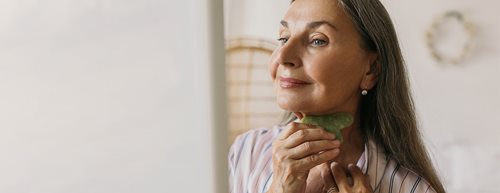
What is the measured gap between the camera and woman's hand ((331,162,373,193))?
0.53m

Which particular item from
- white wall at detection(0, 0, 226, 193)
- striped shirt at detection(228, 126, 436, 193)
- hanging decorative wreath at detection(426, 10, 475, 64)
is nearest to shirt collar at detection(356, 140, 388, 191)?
striped shirt at detection(228, 126, 436, 193)

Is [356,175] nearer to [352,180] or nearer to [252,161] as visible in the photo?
[352,180]

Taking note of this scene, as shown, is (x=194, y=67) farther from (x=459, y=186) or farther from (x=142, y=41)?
(x=459, y=186)

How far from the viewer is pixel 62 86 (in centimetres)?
21

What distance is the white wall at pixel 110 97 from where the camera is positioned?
20 cm

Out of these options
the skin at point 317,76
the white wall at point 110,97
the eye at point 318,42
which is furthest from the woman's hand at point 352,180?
the white wall at point 110,97

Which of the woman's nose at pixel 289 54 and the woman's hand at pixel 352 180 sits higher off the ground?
the woman's nose at pixel 289 54

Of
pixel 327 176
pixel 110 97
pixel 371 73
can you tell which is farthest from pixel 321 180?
pixel 110 97

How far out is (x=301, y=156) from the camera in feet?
1.68

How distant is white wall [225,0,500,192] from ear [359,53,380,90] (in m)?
1.16

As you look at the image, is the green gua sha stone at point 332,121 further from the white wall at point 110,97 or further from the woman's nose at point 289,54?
the white wall at point 110,97

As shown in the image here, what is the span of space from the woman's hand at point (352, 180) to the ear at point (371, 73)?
0.26 feet

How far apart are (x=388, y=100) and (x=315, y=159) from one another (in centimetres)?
12

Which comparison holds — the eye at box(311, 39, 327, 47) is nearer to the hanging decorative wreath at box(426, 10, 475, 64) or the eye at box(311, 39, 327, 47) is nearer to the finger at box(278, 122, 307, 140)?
the finger at box(278, 122, 307, 140)
